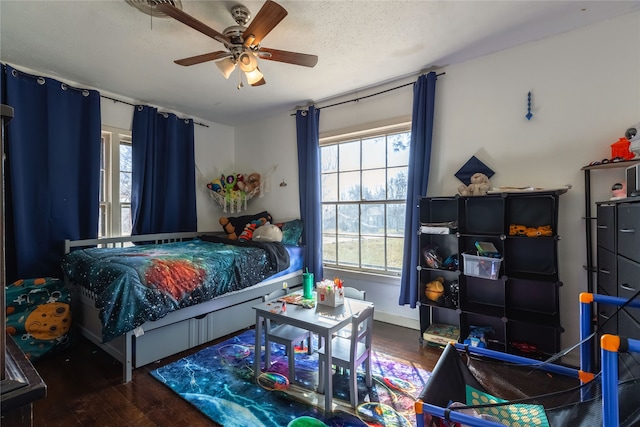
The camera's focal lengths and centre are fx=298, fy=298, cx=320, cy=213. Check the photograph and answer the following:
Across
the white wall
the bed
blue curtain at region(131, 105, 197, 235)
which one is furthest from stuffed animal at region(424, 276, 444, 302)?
blue curtain at region(131, 105, 197, 235)

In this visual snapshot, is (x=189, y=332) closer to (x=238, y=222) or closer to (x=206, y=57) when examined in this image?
(x=238, y=222)

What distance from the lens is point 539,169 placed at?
7.88 ft

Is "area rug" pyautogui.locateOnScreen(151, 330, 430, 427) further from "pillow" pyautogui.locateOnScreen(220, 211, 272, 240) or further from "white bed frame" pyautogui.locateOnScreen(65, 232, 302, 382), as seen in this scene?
"pillow" pyautogui.locateOnScreen(220, 211, 272, 240)

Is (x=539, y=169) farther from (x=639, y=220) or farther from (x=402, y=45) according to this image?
(x=402, y=45)

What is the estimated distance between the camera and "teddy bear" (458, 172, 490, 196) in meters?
2.49

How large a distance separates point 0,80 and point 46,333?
225 centimetres

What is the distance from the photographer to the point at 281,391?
6.46 feet

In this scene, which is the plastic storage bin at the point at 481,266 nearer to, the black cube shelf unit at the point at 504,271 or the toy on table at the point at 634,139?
the black cube shelf unit at the point at 504,271

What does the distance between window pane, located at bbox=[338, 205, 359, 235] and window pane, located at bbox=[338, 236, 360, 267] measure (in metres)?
0.09

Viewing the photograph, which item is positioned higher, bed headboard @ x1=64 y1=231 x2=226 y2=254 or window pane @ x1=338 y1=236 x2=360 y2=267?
bed headboard @ x1=64 y1=231 x2=226 y2=254

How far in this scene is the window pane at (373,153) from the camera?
3295 mm

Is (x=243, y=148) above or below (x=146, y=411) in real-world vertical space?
above

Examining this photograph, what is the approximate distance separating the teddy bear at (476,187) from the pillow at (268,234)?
2027 millimetres

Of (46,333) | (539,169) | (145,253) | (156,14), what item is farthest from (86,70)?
(539,169)
